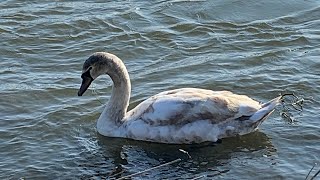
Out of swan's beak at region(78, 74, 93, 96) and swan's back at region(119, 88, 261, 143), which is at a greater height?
swan's beak at region(78, 74, 93, 96)

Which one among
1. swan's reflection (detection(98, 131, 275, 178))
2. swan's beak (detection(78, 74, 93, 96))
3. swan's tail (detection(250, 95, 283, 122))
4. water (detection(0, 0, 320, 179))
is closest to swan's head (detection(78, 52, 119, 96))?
swan's beak (detection(78, 74, 93, 96))

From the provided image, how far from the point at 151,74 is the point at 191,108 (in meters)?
2.19

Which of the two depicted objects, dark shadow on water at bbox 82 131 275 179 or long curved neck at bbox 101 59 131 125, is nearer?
dark shadow on water at bbox 82 131 275 179

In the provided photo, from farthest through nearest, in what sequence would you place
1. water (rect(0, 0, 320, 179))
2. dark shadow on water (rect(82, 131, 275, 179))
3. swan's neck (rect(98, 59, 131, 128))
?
swan's neck (rect(98, 59, 131, 128)) < water (rect(0, 0, 320, 179)) < dark shadow on water (rect(82, 131, 275, 179))

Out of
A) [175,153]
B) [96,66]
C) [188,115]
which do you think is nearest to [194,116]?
[188,115]

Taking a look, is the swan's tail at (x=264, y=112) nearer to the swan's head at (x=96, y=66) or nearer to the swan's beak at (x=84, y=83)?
the swan's head at (x=96, y=66)

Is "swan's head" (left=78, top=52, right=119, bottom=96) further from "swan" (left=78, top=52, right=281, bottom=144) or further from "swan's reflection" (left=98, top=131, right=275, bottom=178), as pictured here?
"swan's reflection" (left=98, top=131, right=275, bottom=178)

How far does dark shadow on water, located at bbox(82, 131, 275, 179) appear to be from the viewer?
33.3ft

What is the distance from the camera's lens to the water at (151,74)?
33.9 feet

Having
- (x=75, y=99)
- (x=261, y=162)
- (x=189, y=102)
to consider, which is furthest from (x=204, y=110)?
(x=75, y=99)

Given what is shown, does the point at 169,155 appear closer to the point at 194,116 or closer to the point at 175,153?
the point at 175,153

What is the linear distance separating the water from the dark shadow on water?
0.5 inches

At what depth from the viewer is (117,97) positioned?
11.4m

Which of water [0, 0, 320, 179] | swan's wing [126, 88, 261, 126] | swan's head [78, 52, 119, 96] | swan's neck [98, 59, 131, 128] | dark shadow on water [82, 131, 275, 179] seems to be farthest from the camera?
swan's neck [98, 59, 131, 128]
